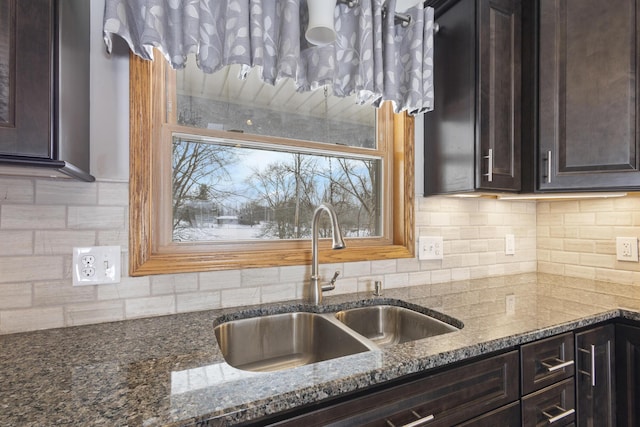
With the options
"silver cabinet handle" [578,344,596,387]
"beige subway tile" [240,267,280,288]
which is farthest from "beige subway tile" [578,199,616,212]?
"beige subway tile" [240,267,280,288]

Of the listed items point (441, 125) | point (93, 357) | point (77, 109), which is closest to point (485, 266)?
point (441, 125)

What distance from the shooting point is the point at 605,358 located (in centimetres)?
119

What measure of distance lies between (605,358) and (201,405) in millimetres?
1420

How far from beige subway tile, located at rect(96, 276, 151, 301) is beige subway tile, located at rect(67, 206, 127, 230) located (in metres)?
0.19

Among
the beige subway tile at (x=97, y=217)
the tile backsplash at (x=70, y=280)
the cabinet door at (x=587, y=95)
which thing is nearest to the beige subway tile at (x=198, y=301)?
the tile backsplash at (x=70, y=280)

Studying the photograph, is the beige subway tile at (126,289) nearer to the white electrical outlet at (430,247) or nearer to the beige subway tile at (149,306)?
the beige subway tile at (149,306)

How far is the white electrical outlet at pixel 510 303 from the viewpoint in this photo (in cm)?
123

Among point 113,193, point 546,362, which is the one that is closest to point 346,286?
point 546,362

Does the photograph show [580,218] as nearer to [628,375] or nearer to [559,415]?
[628,375]

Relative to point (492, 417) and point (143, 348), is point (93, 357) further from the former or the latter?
point (492, 417)

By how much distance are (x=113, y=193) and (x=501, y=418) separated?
4.64ft

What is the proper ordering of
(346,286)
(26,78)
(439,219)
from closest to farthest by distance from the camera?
(26,78) < (346,286) < (439,219)

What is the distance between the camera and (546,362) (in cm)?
105

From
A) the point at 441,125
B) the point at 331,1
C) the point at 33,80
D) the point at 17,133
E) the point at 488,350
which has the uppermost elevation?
the point at 331,1
